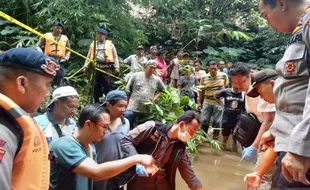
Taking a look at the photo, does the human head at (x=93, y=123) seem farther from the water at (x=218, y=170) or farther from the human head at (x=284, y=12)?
the water at (x=218, y=170)

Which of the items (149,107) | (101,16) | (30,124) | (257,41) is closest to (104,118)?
(30,124)

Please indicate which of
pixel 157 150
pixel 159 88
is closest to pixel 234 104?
pixel 159 88

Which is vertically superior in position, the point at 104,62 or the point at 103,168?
the point at 104,62

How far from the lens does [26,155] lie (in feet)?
4.36

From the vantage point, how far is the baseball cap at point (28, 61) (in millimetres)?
1515

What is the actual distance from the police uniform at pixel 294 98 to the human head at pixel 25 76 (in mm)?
969

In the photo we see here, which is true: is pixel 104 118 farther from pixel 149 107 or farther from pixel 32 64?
pixel 149 107

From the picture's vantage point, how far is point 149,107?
Answer: 709 cm

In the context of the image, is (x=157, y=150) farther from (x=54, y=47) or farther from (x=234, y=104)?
(x=54, y=47)

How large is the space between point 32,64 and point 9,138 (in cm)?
36

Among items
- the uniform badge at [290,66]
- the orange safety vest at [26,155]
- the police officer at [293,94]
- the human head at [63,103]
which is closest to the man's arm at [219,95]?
the human head at [63,103]

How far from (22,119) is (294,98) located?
1.11 meters

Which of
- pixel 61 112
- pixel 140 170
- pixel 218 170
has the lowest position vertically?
pixel 218 170

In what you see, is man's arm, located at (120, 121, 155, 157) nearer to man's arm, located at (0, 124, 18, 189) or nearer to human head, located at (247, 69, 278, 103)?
human head, located at (247, 69, 278, 103)
